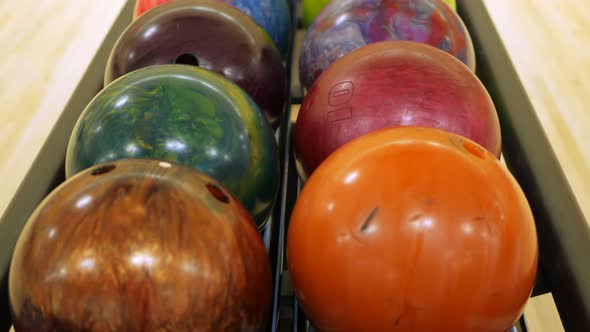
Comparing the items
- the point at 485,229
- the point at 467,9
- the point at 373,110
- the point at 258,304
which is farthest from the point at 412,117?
the point at 467,9

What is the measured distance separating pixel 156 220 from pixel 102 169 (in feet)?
0.50

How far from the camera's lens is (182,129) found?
108 centimetres

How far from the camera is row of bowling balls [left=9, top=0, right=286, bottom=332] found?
770 millimetres

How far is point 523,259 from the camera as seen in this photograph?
86 cm

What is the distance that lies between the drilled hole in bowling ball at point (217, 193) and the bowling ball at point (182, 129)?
144 mm

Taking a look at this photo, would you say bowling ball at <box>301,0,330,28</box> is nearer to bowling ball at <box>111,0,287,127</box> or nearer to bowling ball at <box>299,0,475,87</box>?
bowling ball at <box>299,0,475,87</box>

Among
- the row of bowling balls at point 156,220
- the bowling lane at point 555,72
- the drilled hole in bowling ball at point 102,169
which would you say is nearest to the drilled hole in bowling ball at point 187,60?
the row of bowling balls at point 156,220

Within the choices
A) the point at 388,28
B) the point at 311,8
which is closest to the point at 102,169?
the point at 388,28

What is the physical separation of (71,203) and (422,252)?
45 centimetres

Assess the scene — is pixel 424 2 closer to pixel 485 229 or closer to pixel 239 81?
pixel 239 81

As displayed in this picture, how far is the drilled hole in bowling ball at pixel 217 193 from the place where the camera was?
0.91 m

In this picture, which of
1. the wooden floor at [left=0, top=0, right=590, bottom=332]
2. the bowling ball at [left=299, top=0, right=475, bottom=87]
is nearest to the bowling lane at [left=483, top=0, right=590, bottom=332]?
the wooden floor at [left=0, top=0, right=590, bottom=332]

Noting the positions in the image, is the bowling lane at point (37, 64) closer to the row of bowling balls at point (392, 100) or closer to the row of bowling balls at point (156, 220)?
the row of bowling balls at point (156, 220)

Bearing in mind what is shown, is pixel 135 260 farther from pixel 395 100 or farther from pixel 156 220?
pixel 395 100
